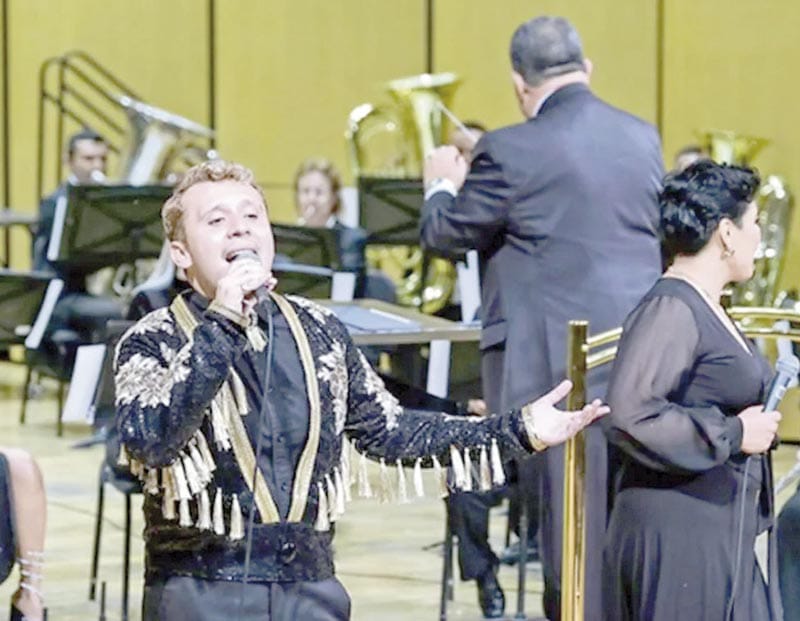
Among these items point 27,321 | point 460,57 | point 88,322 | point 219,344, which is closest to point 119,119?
point 460,57

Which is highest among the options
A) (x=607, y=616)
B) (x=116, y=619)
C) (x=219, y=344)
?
(x=219, y=344)

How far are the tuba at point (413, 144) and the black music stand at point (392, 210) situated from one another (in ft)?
0.79

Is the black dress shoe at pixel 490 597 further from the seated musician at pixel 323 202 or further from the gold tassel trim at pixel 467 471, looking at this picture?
the seated musician at pixel 323 202

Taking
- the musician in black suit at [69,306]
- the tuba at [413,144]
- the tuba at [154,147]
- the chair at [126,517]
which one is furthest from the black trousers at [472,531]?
the tuba at [154,147]

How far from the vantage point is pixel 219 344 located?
8.47 ft

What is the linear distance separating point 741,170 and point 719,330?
0.32m

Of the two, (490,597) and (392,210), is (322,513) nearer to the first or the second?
(490,597)

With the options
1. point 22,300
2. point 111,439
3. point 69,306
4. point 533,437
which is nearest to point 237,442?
point 533,437

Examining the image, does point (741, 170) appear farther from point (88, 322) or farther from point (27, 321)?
Answer: point (88, 322)

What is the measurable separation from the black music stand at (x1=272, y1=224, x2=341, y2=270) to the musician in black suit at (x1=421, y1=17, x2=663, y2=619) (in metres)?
2.72

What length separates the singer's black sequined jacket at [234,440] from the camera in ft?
8.59

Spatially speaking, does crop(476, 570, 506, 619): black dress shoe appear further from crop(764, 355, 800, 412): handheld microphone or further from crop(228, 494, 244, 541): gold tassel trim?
crop(228, 494, 244, 541): gold tassel trim

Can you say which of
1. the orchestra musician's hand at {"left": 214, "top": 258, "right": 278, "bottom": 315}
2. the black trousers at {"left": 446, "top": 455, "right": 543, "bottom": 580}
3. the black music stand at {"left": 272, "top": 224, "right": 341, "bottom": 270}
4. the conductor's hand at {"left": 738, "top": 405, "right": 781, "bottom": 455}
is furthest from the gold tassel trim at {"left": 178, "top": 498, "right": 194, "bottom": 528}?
the black music stand at {"left": 272, "top": 224, "right": 341, "bottom": 270}

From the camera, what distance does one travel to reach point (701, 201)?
11.5 ft
